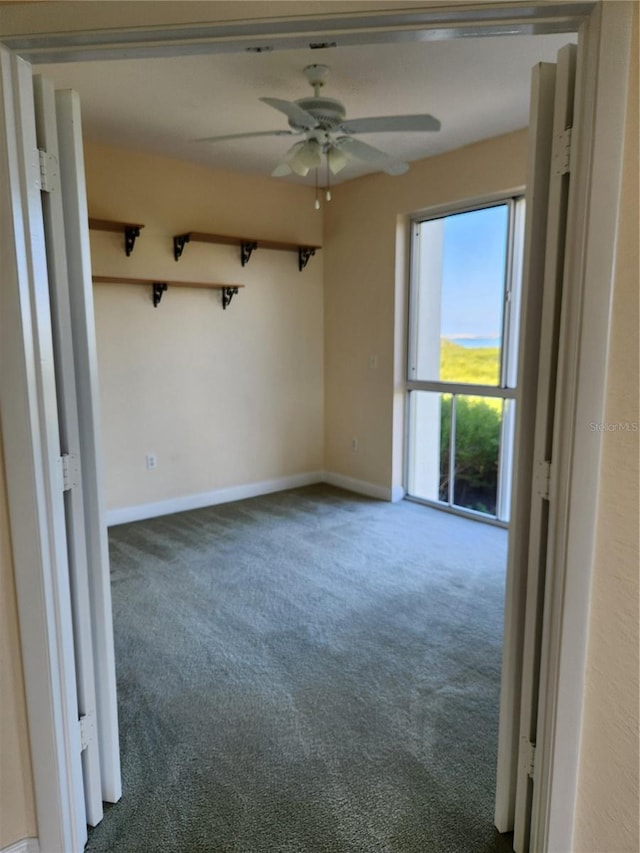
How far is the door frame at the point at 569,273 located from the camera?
104 centimetres

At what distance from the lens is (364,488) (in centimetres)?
482

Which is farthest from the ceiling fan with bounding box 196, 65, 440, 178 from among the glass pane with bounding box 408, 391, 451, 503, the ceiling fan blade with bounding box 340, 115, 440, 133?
the glass pane with bounding box 408, 391, 451, 503

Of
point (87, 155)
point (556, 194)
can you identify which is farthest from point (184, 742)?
point (87, 155)

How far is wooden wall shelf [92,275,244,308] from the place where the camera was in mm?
3723

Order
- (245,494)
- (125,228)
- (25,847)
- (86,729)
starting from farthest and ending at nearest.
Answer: (245,494) → (125,228) → (86,729) → (25,847)

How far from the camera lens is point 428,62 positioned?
99.3 inches

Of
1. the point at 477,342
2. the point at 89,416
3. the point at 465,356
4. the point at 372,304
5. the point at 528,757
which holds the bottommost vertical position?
the point at 528,757

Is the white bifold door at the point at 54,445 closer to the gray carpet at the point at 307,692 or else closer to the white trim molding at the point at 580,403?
the gray carpet at the point at 307,692

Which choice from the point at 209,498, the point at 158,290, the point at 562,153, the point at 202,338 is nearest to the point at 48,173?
the point at 562,153

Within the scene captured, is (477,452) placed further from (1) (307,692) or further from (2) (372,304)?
(1) (307,692)

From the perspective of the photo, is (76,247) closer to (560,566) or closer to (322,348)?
(560,566)

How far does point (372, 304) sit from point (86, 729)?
3.78m

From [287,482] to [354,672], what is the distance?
2.83 m

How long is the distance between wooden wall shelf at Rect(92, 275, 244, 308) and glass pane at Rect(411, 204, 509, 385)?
1559mm
